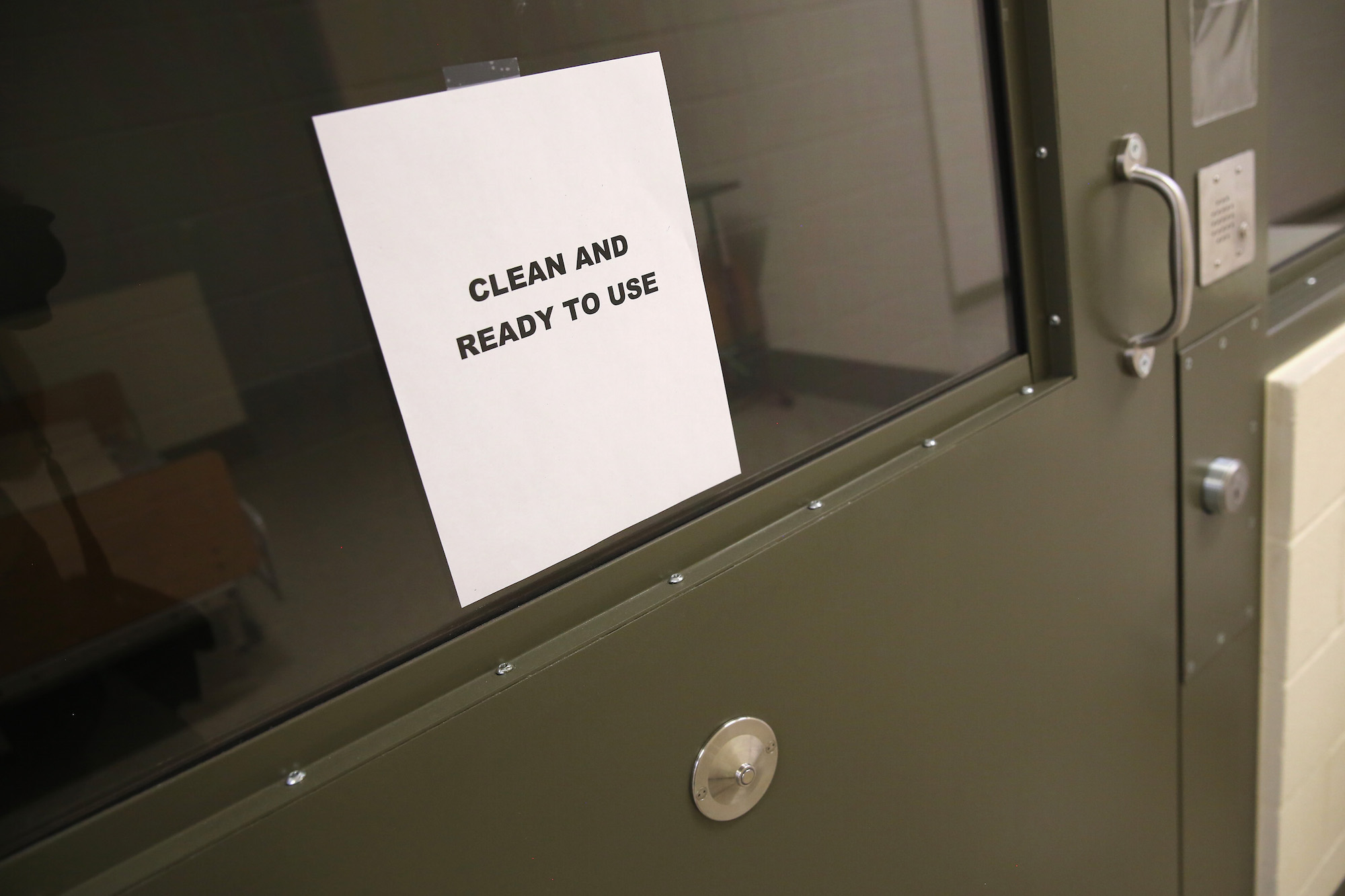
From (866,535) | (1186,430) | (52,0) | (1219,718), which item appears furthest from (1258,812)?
(52,0)

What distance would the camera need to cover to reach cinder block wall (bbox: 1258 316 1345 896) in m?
1.29

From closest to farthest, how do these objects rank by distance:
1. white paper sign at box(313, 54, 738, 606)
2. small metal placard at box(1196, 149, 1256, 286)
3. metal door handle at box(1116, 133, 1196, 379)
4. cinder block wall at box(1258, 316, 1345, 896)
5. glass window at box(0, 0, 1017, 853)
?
glass window at box(0, 0, 1017, 853)
white paper sign at box(313, 54, 738, 606)
metal door handle at box(1116, 133, 1196, 379)
small metal placard at box(1196, 149, 1256, 286)
cinder block wall at box(1258, 316, 1345, 896)

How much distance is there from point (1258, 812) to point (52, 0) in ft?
5.73

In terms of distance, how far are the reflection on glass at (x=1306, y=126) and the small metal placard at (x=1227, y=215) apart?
11.9 inches

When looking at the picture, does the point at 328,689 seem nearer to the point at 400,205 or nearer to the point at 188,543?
the point at 188,543

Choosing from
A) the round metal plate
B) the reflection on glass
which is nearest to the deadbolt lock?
the reflection on glass

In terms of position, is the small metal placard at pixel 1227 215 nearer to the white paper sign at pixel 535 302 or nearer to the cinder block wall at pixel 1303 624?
the cinder block wall at pixel 1303 624

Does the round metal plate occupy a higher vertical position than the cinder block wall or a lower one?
higher

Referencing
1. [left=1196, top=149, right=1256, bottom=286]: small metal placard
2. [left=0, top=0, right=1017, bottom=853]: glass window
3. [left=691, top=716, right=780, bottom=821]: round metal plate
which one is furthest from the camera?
[left=1196, top=149, right=1256, bottom=286]: small metal placard

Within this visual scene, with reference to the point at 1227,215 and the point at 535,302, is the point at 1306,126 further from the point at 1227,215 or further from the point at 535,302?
the point at 535,302

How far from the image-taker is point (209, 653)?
21.3 inches

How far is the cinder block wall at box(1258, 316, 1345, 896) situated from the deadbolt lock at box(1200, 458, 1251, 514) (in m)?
0.15

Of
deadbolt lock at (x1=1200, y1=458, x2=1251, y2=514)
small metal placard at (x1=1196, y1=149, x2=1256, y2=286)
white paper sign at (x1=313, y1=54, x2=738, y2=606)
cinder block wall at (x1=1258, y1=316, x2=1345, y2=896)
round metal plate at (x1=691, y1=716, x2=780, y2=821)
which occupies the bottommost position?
cinder block wall at (x1=1258, y1=316, x2=1345, y2=896)

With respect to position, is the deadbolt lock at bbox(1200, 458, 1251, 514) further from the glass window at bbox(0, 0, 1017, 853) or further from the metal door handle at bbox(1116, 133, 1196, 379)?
the glass window at bbox(0, 0, 1017, 853)
